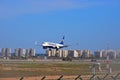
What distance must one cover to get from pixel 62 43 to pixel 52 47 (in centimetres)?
1412

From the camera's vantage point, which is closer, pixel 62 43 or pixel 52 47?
pixel 52 47

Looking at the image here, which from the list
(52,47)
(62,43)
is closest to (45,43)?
(52,47)

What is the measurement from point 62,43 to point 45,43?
17.4 m

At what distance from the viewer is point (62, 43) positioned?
18700cm

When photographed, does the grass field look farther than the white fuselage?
No

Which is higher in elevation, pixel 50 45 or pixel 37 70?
pixel 50 45

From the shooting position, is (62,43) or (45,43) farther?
(62,43)

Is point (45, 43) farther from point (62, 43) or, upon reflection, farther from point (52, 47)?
point (62, 43)

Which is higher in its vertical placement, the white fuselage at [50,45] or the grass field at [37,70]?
the white fuselage at [50,45]

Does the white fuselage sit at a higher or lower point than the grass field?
higher

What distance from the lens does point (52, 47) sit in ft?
570

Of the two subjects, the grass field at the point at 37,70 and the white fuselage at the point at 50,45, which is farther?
the white fuselage at the point at 50,45

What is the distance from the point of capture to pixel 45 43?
562 feet

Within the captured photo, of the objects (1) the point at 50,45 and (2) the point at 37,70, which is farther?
(1) the point at 50,45
